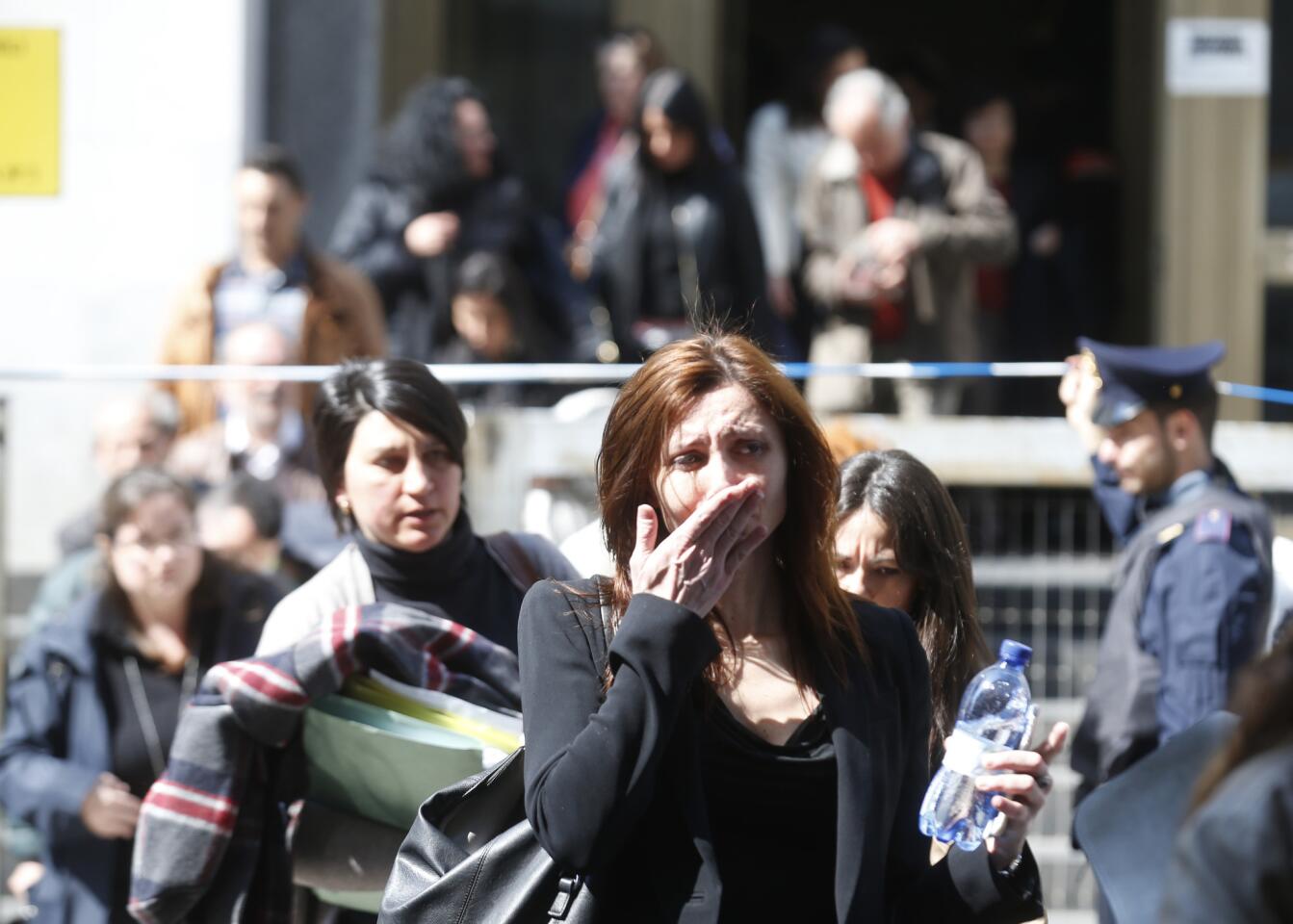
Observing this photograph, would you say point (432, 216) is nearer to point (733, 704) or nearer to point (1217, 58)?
point (1217, 58)

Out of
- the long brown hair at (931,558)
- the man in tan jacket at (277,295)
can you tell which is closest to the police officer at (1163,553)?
the long brown hair at (931,558)

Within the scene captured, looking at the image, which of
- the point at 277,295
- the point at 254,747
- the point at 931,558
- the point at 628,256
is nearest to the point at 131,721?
the point at 254,747

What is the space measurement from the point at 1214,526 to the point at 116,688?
269 centimetres

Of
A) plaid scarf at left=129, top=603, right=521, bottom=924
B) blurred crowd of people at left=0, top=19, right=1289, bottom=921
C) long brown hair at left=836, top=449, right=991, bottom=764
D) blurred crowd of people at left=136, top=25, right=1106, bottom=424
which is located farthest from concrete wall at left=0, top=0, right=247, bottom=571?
long brown hair at left=836, top=449, right=991, bottom=764

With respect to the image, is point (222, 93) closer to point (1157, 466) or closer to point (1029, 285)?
point (1029, 285)

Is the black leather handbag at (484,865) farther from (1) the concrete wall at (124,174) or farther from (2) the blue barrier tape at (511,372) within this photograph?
(1) the concrete wall at (124,174)

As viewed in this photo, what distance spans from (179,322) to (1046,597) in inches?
126

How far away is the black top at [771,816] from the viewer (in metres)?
2.76

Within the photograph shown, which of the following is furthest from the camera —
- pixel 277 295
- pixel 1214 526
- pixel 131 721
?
pixel 277 295

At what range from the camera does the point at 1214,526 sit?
452 cm

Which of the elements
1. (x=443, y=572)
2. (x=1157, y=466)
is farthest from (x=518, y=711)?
(x=1157, y=466)

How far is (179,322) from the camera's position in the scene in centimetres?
725

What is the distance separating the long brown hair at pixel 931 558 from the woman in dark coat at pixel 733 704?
612 millimetres

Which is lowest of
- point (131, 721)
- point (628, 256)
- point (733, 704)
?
point (131, 721)
